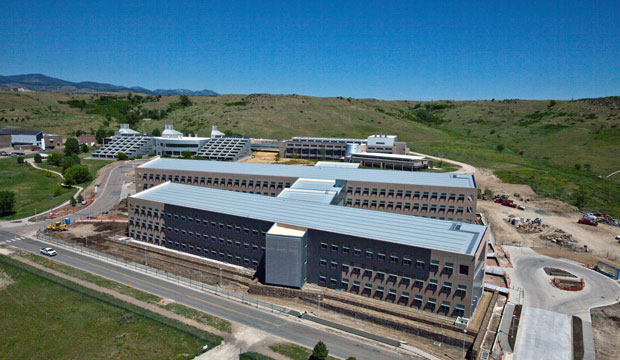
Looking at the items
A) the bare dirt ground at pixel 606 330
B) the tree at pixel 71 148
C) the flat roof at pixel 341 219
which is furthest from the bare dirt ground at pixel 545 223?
the tree at pixel 71 148

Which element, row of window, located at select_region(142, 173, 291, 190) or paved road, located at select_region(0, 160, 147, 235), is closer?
paved road, located at select_region(0, 160, 147, 235)

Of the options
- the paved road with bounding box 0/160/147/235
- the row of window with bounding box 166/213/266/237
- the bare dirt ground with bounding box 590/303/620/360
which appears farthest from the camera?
the paved road with bounding box 0/160/147/235

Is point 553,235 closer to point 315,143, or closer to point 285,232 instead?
point 285,232

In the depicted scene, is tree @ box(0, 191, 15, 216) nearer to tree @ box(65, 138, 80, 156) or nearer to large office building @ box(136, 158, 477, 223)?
large office building @ box(136, 158, 477, 223)

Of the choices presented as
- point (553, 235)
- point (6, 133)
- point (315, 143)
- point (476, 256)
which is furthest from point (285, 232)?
point (6, 133)

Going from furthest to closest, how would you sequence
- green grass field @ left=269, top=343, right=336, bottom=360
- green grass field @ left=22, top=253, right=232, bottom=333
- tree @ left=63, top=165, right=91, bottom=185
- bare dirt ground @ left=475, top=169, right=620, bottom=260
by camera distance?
tree @ left=63, top=165, right=91, bottom=185
bare dirt ground @ left=475, top=169, right=620, bottom=260
green grass field @ left=22, top=253, right=232, bottom=333
green grass field @ left=269, top=343, right=336, bottom=360

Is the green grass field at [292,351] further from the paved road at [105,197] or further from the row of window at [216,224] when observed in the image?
the paved road at [105,197]

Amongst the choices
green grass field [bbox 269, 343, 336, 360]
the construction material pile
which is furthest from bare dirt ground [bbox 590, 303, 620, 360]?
green grass field [bbox 269, 343, 336, 360]
